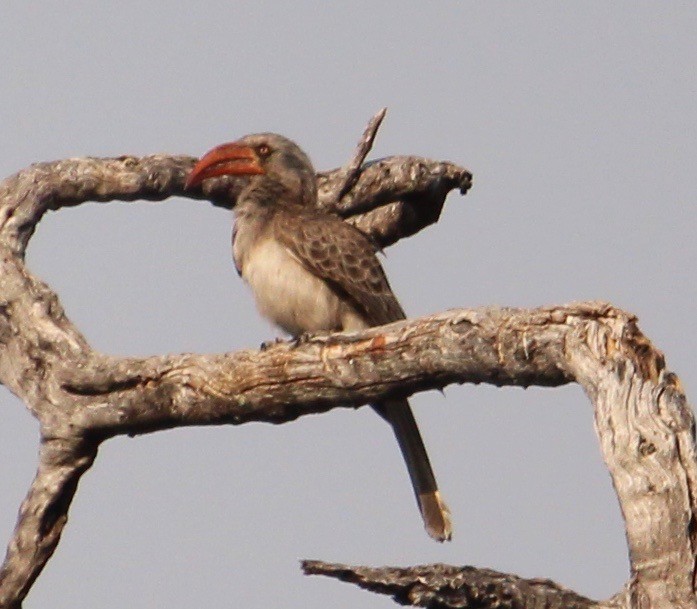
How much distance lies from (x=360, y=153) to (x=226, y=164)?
2.33ft

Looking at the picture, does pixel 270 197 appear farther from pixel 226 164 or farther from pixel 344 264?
pixel 344 264

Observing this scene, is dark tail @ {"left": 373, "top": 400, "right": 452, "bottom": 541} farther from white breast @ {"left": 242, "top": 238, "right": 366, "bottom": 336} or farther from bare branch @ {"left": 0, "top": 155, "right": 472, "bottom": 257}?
bare branch @ {"left": 0, "top": 155, "right": 472, "bottom": 257}

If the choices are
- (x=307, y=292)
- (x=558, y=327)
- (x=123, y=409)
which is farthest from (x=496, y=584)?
(x=307, y=292)

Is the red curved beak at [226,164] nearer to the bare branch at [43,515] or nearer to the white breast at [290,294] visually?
the white breast at [290,294]

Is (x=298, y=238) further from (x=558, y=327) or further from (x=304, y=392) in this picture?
(x=558, y=327)

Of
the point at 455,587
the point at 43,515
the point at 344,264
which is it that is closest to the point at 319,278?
the point at 344,264

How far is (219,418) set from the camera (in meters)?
6.34

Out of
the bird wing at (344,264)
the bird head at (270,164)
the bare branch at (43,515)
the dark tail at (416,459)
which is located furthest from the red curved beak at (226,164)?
the bare branch at (43,515)

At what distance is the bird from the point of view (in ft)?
25.7

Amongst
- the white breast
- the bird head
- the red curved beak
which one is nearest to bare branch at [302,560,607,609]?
the white breast

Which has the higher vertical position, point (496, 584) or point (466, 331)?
point (466, 331)

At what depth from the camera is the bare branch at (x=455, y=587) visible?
474cm

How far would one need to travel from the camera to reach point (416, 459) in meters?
7.87

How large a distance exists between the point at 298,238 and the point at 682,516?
3708 mm
